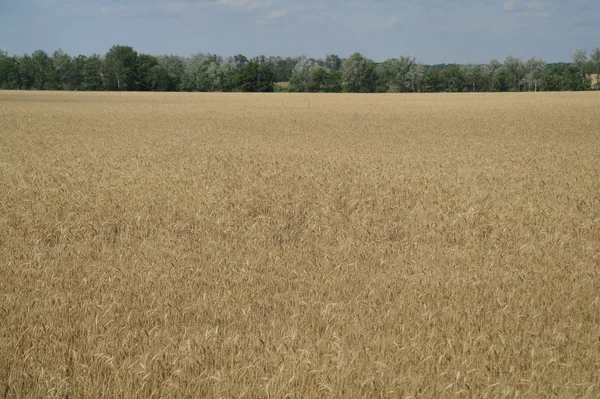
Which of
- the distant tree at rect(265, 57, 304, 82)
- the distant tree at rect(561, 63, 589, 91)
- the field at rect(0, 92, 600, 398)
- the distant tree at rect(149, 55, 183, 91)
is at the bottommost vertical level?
the field at rect(0, 92, 600, 398)

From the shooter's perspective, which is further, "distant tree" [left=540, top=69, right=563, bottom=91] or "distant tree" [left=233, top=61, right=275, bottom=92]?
"distant tree" [left=540, top=69, right=563, bottom=91]

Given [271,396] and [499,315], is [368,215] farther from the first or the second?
[271,396]

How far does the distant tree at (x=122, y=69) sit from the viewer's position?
9575 cm

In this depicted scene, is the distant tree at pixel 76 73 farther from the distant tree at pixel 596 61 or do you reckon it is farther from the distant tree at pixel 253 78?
the distant tree at pixel 596 61

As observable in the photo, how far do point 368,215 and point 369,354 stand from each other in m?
4.32

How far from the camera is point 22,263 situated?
242 inches

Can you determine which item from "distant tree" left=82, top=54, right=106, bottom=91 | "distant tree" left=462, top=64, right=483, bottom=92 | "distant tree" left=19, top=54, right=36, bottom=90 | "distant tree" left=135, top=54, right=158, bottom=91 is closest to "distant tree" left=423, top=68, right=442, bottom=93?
"distant tree" left=462, top=64, right=483, bottom=92

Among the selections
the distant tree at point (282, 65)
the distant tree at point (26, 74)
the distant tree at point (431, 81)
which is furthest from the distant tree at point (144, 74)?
the distant tree at point (431, 81)

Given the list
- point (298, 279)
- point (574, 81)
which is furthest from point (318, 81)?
point (298, 279)

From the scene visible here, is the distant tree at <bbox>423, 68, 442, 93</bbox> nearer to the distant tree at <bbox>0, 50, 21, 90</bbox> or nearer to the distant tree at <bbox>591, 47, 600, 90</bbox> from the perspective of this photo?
the distant tree at <bbox>591, 47, 600, 90</bbox>

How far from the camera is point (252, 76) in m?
92.6

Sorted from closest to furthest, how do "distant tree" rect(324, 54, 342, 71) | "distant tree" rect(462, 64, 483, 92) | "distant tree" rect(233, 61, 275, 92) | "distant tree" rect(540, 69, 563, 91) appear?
1. "distant tree" rect(233, 61, 275, 92)
2. "distant tree" rect(540, 69, 563, 91)
3. "distant tree" rect(462, 64, 483, 92)
4. "distant tree" rect(324, 54, 342, 71)

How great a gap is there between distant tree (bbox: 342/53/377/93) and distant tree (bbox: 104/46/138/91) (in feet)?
117

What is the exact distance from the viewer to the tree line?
94812mm
